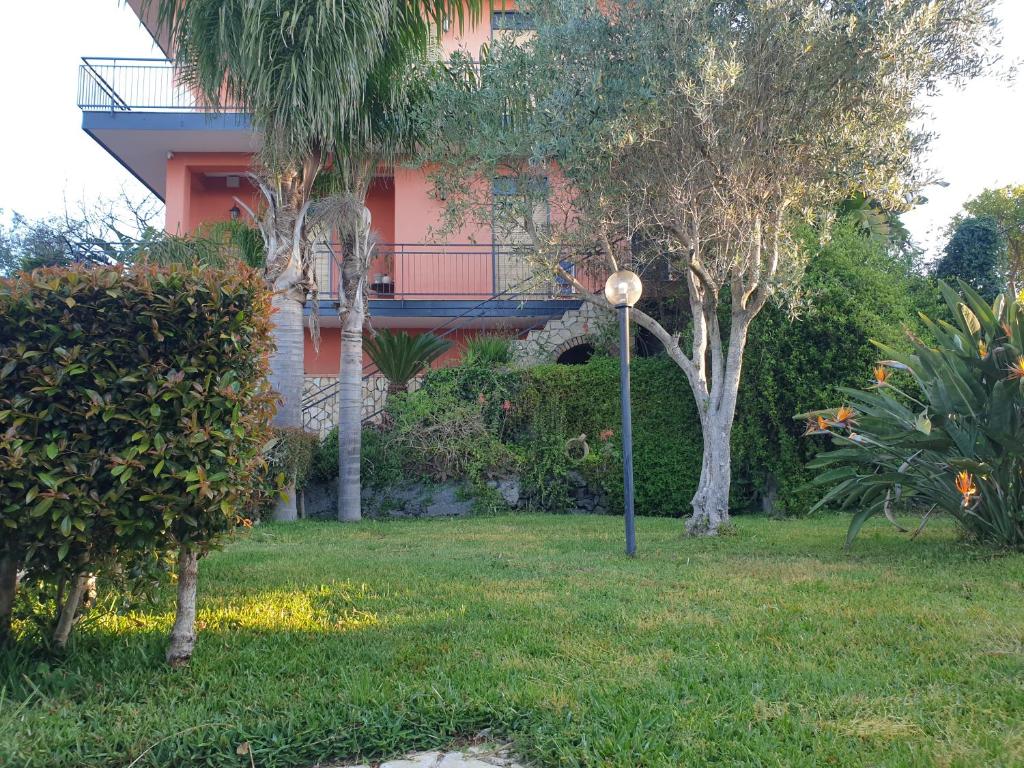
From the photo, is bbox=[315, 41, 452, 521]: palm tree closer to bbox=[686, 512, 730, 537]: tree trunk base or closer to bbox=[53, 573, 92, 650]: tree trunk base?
bbox=[686, 512, 730, 537]: tree trunk base

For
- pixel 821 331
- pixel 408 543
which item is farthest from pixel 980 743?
pixel 821 331

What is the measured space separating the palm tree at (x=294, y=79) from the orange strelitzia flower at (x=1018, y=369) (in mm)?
7444

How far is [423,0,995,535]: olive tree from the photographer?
828cm

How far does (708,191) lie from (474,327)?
868 cm

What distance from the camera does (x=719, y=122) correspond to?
873 cm

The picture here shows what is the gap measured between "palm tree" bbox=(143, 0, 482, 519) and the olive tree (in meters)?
1.73

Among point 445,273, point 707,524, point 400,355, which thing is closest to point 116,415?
point 707,524

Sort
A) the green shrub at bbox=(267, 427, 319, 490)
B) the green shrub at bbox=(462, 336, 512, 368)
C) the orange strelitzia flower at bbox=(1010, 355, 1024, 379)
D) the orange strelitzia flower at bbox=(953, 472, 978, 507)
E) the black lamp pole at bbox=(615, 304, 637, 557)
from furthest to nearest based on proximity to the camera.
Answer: the green shrub at bbox=(462, 336, 512, 368), the green shrub at bbox=(267, 427, 319, 490), the black lamp pole at bbox=(615, 304, 637, 557), the orange strelitzia flower at bbox=(953, 472, 978, 507), the orange strelitzia flower at bbox=(1010, 355, 1024, 379)

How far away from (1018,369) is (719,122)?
4.08 m

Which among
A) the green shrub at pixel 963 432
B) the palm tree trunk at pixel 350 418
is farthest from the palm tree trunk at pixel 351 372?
the green shrub at pixel 963 432

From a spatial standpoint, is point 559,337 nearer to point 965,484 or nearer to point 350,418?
point 350,418

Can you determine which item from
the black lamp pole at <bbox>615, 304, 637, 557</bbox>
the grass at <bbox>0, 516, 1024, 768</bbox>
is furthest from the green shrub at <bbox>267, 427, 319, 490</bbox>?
the black lamp pole at <bbox>615, 304, 637, 557</bbox>

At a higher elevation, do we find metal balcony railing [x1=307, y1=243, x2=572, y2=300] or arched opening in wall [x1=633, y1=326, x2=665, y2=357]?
metal balcony railing [x1=307, y1=243, x2=572, y2=300]

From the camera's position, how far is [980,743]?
10.2 feet
